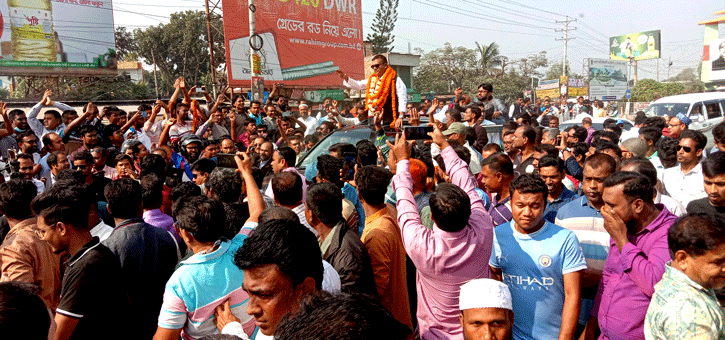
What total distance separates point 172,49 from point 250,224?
1723 inches

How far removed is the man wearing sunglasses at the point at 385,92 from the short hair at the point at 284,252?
494 centimetres

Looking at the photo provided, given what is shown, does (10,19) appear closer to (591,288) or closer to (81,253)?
(81,253)

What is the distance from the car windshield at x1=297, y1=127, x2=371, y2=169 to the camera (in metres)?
6.63

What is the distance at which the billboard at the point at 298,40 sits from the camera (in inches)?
801

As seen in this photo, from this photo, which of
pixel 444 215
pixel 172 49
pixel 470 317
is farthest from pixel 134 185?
pixel 172 49

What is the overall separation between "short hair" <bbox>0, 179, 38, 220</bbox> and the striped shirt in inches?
60.0

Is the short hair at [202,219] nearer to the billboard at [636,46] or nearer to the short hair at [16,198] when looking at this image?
the short hair at [16,198]

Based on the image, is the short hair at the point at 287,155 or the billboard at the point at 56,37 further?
the billboard at the point at 56,37

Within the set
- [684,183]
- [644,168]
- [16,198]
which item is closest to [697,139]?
[684,183]

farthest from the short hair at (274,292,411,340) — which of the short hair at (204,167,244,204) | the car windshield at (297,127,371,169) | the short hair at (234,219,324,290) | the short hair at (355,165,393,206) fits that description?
the car windshield at (297,127,371,169)

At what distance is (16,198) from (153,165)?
1.61 meters

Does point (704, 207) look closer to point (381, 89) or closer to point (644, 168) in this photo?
point (644, 168)

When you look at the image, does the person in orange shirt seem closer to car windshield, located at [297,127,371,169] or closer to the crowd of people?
the crowd of people

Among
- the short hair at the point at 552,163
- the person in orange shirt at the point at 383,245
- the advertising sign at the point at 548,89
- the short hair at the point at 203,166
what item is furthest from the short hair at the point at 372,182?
the advertising sign at the point at 548,89
